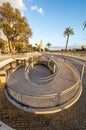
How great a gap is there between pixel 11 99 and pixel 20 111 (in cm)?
182

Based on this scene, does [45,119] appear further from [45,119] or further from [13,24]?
[13,24]

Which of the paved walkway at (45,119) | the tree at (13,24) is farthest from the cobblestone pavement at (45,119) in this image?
the tree at (13,24)

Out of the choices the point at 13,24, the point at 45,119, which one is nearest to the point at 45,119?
the point at 45,119

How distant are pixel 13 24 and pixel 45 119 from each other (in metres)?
34.2

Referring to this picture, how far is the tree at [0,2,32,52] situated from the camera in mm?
35406

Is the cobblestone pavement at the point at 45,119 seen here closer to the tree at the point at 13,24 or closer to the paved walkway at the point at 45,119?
the paved walkway at the point at 45,119

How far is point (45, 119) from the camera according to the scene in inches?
330

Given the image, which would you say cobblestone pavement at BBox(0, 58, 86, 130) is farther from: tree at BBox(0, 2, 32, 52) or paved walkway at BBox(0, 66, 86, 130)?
tree at BBox(0, 2, 32, 52)

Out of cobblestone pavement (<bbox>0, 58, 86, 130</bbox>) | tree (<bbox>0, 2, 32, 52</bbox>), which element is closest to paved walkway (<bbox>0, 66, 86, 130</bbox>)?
cobblestone pavement (<bbox>0, 58, 86, 130</bbox>)

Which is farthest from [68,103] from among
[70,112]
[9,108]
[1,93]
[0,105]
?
[1,93]

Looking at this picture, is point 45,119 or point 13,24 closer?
point 45,119

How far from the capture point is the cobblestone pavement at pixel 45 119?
7793 millimetres

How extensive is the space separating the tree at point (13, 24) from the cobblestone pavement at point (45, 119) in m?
30.7

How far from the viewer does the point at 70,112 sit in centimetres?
917
